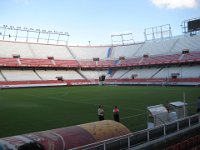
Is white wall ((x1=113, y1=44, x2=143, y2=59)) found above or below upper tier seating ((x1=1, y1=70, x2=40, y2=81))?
above

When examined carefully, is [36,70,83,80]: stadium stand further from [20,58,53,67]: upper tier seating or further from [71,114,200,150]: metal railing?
[71,114,200,150]: metal railing

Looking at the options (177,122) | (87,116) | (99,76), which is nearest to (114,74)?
(99,76)

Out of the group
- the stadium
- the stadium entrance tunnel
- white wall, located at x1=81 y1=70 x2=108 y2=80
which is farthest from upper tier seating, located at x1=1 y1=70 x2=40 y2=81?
the stadium entrance tunnel

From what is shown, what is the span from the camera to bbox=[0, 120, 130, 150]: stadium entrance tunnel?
296 inches

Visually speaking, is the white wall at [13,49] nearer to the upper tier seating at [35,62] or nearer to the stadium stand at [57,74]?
the upper tier seating at [35,62]

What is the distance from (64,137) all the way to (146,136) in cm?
385

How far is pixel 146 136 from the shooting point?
1091cm

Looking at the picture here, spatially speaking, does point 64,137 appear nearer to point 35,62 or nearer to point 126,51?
point 35,62

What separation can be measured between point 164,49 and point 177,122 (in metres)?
64.8

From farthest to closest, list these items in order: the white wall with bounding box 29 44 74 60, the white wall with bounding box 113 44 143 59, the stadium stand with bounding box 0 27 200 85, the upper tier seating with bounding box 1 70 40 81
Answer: the white wall with bounding box 113 44 143 59, the white wall with bounding box 29 44 74 60, the stadium stand with bounding box 0 27 200 85, the upper tier seating with bounding box 1 70 40 81

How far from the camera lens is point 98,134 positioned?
9.55m

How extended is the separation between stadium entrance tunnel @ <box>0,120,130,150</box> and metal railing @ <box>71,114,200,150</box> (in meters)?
0.42

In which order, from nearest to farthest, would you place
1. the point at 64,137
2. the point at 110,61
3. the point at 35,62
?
1. the point at 64,137
2. the point at 35,62
3. the point at 110,61

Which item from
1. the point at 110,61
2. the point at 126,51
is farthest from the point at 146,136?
the point at 126,51
